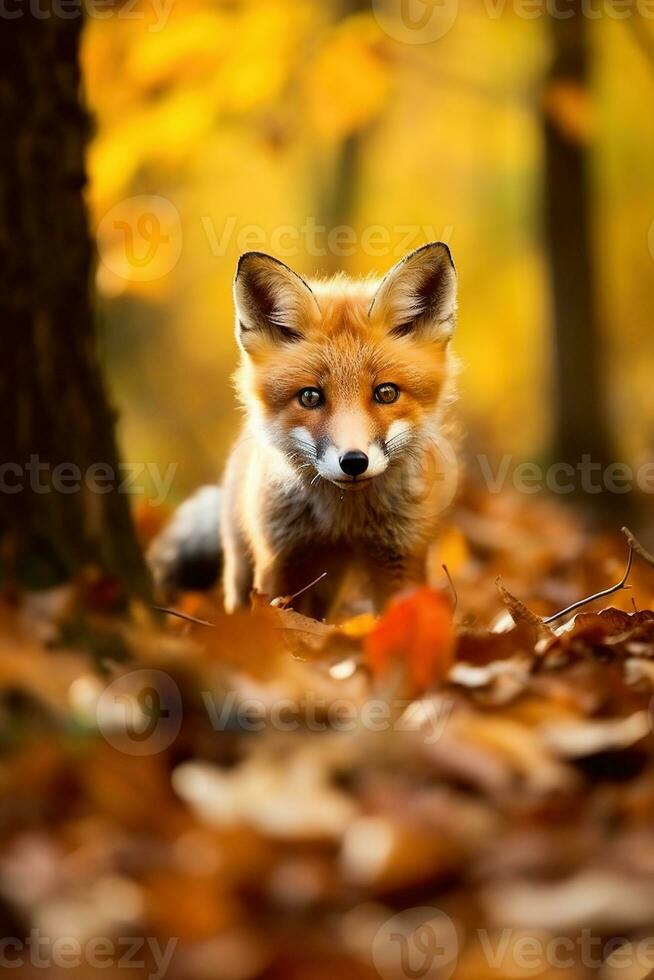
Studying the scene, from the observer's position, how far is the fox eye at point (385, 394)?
12.7 ft

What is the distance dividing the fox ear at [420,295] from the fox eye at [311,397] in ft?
1.37

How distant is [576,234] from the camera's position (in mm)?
8766

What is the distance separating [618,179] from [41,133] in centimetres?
1613

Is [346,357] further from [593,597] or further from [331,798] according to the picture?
[331,798]

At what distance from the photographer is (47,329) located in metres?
2.97

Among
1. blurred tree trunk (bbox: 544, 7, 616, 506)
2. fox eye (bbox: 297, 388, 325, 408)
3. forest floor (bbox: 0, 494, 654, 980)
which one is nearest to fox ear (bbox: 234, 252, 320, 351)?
fox eye (bbox: 297, 388, 325, 408)

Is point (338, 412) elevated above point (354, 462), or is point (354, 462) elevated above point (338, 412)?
point (338, 412)

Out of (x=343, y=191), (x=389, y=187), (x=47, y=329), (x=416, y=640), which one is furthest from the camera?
(x=389, y=187)

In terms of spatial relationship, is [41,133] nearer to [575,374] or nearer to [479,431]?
[575,374]

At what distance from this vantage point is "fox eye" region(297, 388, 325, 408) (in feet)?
12.6

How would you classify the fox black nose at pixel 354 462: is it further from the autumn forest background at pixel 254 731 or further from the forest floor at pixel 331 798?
the forest floor at pixel 331 798

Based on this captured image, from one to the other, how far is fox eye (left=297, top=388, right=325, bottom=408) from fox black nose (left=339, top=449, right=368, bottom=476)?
0.37 meters

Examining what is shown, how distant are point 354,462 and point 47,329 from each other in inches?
45.6

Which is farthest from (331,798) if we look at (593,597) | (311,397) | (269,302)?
(269,302)
